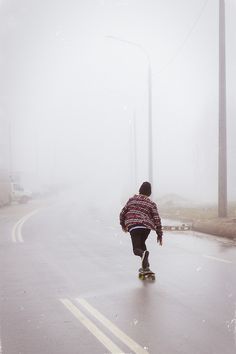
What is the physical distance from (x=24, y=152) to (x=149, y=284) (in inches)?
7181

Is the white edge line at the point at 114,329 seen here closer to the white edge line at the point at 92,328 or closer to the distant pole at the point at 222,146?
the white edge line at the point at 92,328

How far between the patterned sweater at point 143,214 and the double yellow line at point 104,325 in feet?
7.36

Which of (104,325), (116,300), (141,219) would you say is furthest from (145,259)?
(104,325)

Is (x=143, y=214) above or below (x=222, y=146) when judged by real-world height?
below

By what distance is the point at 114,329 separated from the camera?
6.10 meters

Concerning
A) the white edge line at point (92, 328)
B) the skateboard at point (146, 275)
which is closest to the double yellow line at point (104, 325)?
the white edge line at point (92, 328)

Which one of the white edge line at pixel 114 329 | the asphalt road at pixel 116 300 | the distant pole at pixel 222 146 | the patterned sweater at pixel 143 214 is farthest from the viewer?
the distant pole at pixel 222 146

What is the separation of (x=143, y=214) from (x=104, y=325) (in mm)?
3538

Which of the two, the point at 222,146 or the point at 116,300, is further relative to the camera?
the point at 222,146

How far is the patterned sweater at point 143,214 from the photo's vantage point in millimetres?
9562

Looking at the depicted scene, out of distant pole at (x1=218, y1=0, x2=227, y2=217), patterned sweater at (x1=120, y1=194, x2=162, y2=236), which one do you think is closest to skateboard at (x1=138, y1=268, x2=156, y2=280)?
patterned sweater at (x1=120, y1=194, x2=162, y2=236)

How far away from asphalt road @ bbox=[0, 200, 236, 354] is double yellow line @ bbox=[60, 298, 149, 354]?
10 mm

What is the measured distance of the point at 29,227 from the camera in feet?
70.4

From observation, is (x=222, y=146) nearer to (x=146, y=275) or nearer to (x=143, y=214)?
(x=143, y=214)
